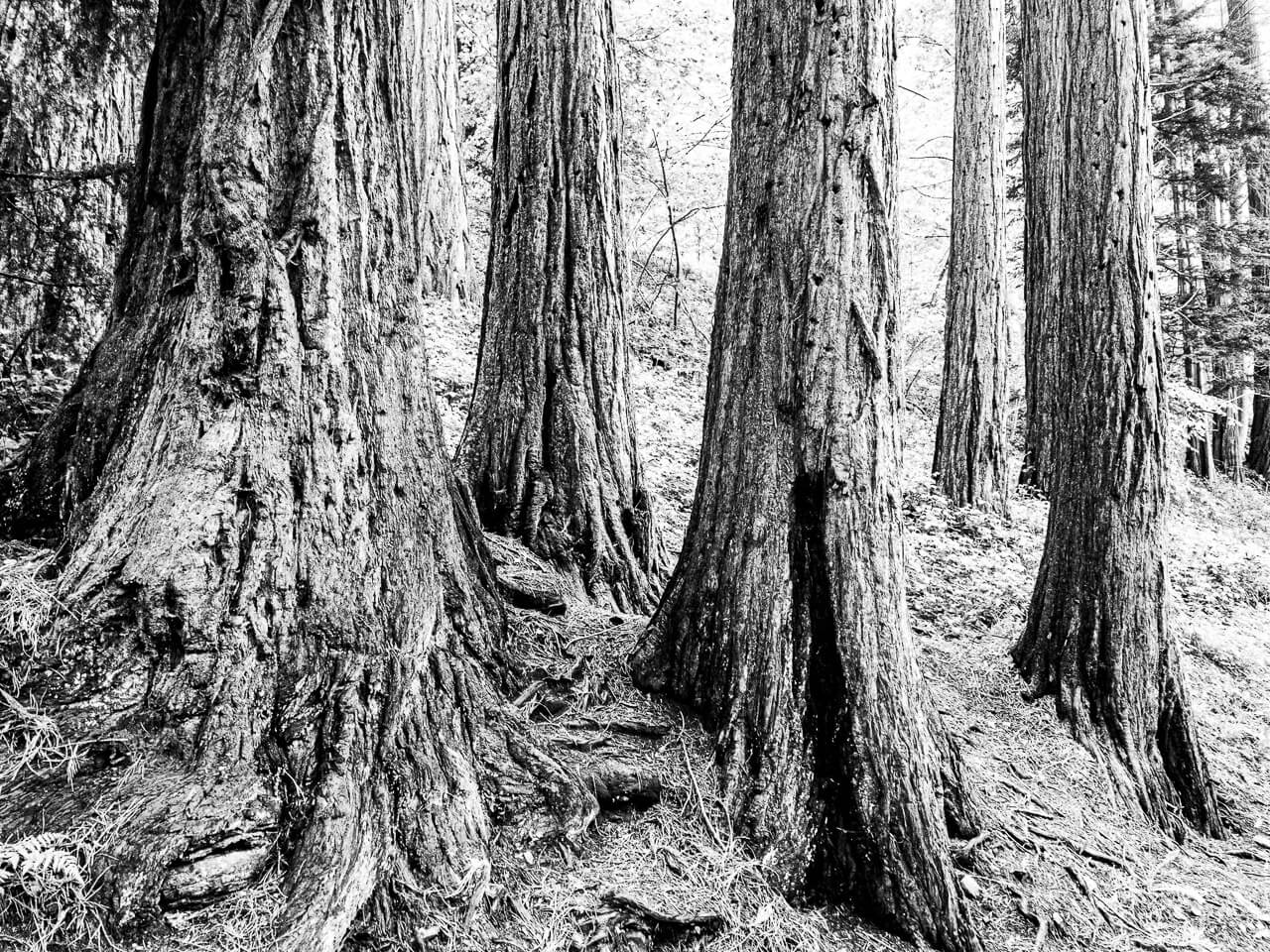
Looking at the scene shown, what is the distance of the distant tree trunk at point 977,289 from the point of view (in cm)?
910

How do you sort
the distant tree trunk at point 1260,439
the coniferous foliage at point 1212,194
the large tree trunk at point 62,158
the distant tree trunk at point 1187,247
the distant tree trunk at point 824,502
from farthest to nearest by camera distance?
the distant tree trunk at point 1260,439 → the distant tree trunk at point 1187,247 → the coniferous foliage at point 1212,194 → the large tree trunk at point 62,158 → the distant tree trunk at point 824,502

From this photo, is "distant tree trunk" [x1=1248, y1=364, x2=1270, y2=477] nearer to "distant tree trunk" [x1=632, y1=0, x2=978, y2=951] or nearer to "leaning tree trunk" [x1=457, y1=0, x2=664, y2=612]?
"leaning tree trunk" [x1=457, y1=0, x2=664, y2=612]

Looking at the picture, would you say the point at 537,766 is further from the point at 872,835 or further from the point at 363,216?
the point at 363,216

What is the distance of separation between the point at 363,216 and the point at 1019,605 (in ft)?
17.9

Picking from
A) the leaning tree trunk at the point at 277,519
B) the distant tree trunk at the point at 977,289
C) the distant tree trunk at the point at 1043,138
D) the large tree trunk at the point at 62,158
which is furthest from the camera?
the distant tree trunk at the point at 977,289

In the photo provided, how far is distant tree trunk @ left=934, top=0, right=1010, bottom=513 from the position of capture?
29.9ft

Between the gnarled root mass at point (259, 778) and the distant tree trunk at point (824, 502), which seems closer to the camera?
the gnarled root mass at point (259, 778)

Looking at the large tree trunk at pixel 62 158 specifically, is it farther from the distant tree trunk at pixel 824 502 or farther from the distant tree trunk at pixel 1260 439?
the distant tree trunk at pixel 1260 439

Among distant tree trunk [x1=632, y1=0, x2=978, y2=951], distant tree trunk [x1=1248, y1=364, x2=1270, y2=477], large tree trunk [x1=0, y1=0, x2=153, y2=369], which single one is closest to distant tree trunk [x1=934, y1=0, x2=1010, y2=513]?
distant tree trunk [x1=632, y1=0, x2=978, y2=951]

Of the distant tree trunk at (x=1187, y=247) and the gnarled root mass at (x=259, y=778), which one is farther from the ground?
the distant tree trunk at (x=1187, y=247)

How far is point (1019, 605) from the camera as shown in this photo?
625 cm

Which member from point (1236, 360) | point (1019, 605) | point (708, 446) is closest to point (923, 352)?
point (1236, 360)

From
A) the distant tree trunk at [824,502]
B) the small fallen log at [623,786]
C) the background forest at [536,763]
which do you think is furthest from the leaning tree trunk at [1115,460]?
the small fallen log at [623,786]

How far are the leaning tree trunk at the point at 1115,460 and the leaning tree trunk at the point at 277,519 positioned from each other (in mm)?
3227
